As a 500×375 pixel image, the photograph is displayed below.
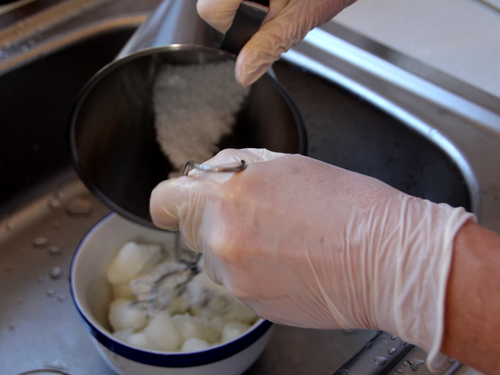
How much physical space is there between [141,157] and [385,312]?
0.47 metres

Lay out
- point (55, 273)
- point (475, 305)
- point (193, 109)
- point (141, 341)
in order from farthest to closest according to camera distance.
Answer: point (55, 273) < point (193, 109) < point (141, 341) < point (475, 305)

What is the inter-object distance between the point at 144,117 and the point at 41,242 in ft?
1.14

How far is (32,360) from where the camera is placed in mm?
689

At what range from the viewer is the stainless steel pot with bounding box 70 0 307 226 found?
521mm

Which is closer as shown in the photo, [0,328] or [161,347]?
[161,347]

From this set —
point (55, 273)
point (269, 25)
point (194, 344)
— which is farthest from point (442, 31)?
point (55, 273)

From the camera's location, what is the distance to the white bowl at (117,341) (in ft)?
1.57

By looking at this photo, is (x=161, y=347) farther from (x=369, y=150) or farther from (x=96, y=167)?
(x=369, y=150)

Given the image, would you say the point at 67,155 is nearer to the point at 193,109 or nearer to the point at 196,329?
the point at 193,109

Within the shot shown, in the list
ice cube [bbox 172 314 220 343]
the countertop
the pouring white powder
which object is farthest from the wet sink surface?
the countertop

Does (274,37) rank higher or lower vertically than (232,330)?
higher

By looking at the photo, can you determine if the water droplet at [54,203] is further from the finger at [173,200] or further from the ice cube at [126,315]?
the finger at [173,200]

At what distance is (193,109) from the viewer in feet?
2.24

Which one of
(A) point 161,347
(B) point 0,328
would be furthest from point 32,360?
(A) point 161,347
